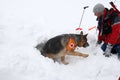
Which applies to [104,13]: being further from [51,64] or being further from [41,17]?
[41,17]

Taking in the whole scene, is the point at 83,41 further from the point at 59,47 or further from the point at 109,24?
the point at 109,24

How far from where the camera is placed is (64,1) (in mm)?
9969

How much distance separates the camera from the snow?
18.4 feet

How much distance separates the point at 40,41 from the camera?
6.88m

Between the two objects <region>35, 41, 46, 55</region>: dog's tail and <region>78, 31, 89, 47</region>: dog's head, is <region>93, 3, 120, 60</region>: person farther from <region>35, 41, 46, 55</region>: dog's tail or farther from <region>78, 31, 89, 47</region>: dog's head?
<region>35, 41, 46, 55</region>: dog's tail

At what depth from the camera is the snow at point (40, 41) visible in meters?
5.62

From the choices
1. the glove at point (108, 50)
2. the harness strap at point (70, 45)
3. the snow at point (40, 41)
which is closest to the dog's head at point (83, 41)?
the snow at point (40, 41)

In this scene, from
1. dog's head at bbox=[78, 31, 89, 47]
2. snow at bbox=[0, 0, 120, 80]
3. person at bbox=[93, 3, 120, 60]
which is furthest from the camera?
dog's head at bbox=[78, 31, 89, 47]

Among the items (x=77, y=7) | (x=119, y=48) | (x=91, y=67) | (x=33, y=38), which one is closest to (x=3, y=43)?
(x=33, y=38)

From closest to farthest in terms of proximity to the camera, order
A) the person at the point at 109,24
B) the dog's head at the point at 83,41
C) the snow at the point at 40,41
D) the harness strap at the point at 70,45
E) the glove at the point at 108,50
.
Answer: the snow at the point at 40,41
the person at the point at 109,24
the glove at the point at 108,50
the harness strap at the point at 70,45
the dog's head at the point at 83,41

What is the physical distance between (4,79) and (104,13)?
2.97 metres

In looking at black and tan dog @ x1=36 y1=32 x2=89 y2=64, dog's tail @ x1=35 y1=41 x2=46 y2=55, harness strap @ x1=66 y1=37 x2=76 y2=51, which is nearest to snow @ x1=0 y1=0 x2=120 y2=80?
dog's tail @ x1=35 y1=41 x2=46 y2=55

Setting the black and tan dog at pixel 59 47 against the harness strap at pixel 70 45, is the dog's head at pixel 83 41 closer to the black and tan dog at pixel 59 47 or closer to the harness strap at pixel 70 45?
the black and tan dog at pixel 59 47

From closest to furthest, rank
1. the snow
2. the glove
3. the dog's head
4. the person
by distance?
1. the snow
2. the person
3. the glove
4. the dog's head
